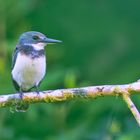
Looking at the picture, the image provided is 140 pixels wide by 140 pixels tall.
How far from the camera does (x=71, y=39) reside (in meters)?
18.4

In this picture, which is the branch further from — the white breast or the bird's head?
the bird's head

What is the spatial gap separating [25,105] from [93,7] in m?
6.96

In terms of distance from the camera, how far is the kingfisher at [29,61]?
40.3 feet

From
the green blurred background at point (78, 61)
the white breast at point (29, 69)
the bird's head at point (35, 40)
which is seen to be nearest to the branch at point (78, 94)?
the white breast at point (29, 69)

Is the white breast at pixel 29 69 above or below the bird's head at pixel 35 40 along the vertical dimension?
below

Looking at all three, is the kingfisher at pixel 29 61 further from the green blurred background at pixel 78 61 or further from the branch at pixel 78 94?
the green blurred background at pixel 78 61

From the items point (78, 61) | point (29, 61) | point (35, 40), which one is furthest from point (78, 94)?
point (78, 61)

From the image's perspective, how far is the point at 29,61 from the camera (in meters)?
12.3

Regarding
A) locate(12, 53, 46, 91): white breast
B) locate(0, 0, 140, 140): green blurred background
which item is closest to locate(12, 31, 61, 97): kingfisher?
locate(12, 53, 46, 91): white breast

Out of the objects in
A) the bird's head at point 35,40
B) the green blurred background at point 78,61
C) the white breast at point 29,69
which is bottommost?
the green blurred background at point 78,61

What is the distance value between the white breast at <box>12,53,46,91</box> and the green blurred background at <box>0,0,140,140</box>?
1042 millimetres

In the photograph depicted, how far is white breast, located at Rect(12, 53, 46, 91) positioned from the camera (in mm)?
12289

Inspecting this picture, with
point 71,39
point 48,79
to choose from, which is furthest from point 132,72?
point 48,79

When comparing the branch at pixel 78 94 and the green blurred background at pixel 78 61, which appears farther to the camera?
the green blurred background at pixel 78 61
